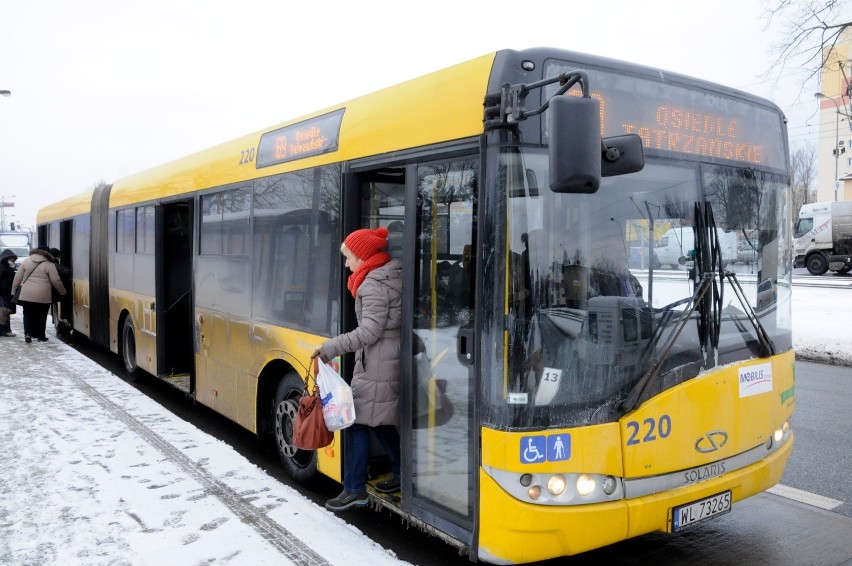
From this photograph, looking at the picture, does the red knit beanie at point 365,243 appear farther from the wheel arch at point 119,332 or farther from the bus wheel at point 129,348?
the wheel arch at point 119,332

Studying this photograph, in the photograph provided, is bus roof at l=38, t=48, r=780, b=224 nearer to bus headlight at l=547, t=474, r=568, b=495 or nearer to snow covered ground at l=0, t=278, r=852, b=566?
bus headlight at l=547, t=474, r=568, b=495

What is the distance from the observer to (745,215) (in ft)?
13.6

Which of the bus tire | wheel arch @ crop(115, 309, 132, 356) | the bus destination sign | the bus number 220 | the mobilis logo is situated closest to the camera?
the bus number 220

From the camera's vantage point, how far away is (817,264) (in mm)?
32406

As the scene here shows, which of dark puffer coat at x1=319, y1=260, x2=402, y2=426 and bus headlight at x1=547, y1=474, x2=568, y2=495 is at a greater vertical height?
dark puffer coat at x1=319, y1=260, x2=402, y2=426

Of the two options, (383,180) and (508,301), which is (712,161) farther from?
(383,180)

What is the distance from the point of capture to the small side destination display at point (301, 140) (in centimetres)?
509

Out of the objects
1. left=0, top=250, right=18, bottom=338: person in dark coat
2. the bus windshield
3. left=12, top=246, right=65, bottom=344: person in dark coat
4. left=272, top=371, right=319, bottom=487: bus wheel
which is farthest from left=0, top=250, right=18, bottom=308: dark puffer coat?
the bus windshield

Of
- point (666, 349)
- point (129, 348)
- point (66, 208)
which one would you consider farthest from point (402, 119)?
point (66, 208)

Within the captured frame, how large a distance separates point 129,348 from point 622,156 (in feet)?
28.2

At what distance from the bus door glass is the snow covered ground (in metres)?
0.64

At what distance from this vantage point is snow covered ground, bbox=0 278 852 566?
13.9ft

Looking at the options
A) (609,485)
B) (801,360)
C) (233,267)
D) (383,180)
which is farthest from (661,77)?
(801,360)

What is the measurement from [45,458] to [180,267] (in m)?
3.24
